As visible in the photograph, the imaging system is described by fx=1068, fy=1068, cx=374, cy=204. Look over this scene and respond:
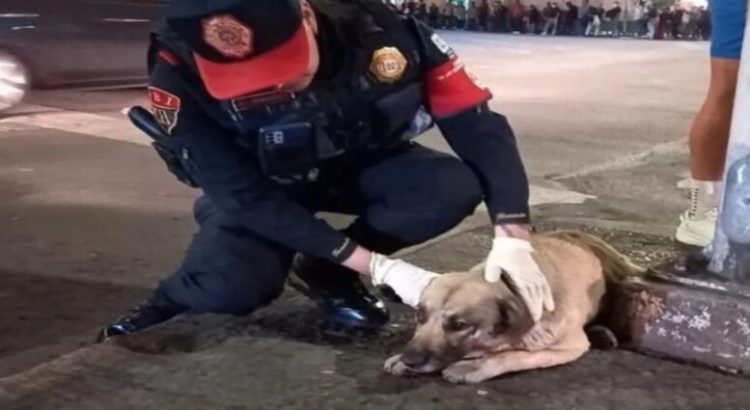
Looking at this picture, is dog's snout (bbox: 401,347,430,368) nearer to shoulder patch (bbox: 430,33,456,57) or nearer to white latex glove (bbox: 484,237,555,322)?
white latex glove (bbox: 484,237,555,322)

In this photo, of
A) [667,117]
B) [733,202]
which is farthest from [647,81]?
[733,202]

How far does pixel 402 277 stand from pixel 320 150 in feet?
1.44

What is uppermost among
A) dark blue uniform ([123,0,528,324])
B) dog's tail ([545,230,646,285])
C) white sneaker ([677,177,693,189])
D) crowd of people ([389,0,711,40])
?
dark blue uniform ([123,0,528,324])

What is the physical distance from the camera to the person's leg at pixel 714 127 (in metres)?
3.58

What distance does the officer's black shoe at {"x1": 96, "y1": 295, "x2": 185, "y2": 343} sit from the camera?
316cm

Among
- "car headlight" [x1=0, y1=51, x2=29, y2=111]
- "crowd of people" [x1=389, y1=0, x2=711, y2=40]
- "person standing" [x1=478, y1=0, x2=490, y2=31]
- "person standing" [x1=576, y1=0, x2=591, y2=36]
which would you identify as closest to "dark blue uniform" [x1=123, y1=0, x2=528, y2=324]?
"car headlight" [x1=0, y1=51, x2=29, y2=111]

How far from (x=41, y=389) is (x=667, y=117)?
8.30 metres

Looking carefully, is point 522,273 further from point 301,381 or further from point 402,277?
point 301,381

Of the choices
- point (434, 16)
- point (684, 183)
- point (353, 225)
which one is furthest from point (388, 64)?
point (434, 16)

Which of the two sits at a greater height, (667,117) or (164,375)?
(164,375)

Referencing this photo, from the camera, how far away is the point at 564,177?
6473 millimetres

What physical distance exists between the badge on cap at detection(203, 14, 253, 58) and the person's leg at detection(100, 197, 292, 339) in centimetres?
63

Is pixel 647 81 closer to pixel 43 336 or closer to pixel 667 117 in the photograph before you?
pixel 667 117

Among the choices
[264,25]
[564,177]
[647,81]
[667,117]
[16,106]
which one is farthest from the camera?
[647,81]
